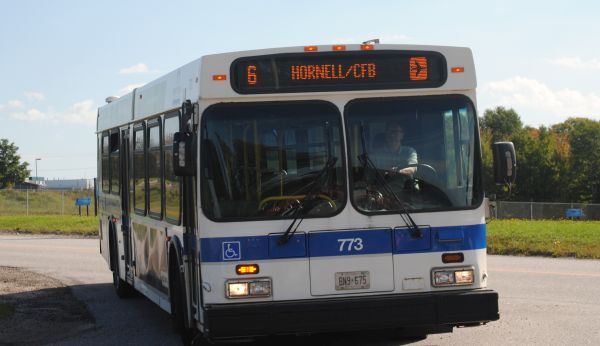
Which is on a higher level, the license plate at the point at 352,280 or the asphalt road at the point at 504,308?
the license plate at the point at 352,280

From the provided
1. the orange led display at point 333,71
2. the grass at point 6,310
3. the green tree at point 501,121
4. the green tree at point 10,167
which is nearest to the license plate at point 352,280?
the orange led display at point 333,71

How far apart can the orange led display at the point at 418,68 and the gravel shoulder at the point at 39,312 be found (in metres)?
5.24

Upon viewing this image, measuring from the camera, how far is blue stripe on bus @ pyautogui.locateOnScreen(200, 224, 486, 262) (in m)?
9.05

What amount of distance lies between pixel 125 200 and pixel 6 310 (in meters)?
2.20

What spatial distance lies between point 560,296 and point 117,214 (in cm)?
630

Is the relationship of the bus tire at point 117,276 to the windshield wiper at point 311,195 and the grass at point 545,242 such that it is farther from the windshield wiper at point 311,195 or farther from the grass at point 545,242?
the grass at point 545,242

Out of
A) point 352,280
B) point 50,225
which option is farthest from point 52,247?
point 352,280

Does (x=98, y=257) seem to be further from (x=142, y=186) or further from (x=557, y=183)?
(x=557, y=183)

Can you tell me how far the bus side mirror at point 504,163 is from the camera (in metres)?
9.36

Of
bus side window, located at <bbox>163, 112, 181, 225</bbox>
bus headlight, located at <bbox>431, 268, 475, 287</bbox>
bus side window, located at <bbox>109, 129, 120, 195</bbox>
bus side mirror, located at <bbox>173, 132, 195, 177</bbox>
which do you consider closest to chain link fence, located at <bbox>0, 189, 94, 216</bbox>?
bus side window, located at <bbox>109, 129, 120, 195</bbox>

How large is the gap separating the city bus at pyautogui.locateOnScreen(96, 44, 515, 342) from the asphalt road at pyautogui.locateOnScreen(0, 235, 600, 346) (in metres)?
1.64

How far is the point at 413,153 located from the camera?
30.5ft

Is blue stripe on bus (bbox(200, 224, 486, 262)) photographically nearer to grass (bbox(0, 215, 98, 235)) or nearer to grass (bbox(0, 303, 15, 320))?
grass (bbox(0, 303, 15, 320))

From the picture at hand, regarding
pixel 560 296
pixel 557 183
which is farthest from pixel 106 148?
pixel 557 183
